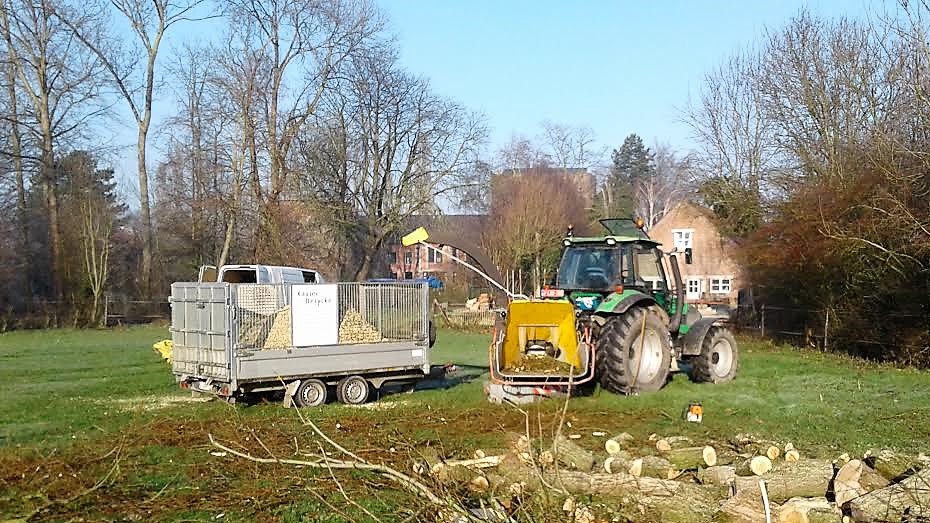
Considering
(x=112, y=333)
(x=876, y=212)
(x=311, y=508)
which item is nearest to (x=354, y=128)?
(x=112, y=333)

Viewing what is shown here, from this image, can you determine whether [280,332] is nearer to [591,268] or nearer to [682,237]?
[591,268]

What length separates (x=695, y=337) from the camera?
1425cm

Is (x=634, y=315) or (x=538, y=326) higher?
(x=634, y=315)

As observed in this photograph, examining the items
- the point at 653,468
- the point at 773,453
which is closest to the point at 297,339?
the point at 653,468

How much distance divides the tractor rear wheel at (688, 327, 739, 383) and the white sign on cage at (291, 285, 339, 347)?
220 inches

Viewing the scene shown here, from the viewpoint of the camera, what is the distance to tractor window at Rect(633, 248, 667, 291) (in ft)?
45.6

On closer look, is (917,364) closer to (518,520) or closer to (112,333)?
(518,520)

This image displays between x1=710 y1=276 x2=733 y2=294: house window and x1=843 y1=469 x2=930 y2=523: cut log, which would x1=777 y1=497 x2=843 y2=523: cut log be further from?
x1=710 y1=276 x2=733 y2=294: house window

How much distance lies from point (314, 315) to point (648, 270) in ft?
16.3

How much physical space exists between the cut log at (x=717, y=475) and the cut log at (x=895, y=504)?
127 cm

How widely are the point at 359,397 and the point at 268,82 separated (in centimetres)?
2873

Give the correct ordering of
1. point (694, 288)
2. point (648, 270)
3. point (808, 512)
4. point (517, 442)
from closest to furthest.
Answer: point (808, 512) → point (517, 442) → point (648, 270) → point (694, 288)

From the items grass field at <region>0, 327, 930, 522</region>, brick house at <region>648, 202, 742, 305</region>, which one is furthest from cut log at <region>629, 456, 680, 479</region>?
brick house at <region>648, 202, 742, 305</region>

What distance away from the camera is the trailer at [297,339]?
1219 centimetres
